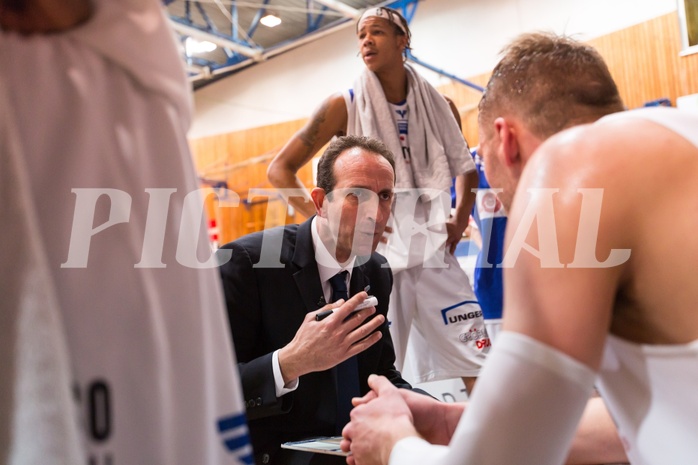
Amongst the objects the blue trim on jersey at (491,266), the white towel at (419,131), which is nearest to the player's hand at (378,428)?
the white towel at (419,131)

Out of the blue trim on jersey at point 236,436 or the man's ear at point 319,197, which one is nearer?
the blue trim on jersey at point 236,436

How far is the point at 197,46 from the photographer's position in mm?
12414

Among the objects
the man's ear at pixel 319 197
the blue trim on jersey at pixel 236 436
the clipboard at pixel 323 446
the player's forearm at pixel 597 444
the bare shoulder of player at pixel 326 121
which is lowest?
the player's forearm at pixel 597 444

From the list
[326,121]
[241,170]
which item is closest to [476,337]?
[326,121]

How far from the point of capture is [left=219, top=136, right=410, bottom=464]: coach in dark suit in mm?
1788

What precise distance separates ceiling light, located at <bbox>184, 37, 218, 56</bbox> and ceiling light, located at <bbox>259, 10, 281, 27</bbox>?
3.69 feet

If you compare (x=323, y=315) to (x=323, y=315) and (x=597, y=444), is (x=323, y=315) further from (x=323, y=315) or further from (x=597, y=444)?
(x=597, y=444)

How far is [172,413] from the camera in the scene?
79cm

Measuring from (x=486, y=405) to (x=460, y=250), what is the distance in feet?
20.3

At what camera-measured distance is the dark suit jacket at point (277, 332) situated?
6.15 feet

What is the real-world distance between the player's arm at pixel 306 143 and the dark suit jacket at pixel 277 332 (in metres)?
1.25

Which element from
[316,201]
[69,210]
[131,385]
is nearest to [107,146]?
[69,210]

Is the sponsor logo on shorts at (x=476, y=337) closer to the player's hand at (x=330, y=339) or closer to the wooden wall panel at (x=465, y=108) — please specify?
the player's hand at (x=330, y=339)

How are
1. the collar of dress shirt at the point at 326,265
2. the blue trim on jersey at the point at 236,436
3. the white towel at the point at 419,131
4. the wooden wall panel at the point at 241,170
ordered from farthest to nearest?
the wooden wall panel at the point at 241,170 < the white towel at the point at 419,131 < the collar of dress shirt at the point at 326,265 < the blue trim on jersey at the point at 236,436
